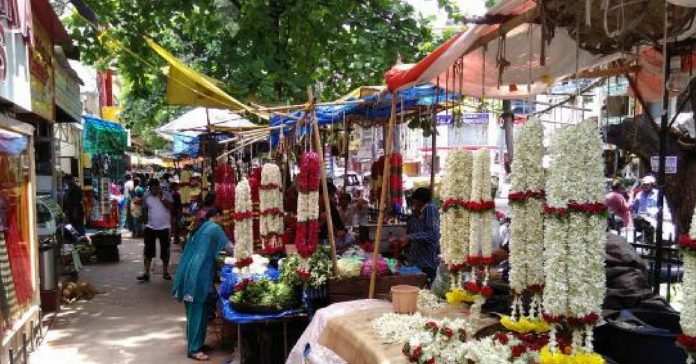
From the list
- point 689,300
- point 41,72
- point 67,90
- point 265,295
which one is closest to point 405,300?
point 265,295

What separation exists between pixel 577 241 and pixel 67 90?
1006 cm

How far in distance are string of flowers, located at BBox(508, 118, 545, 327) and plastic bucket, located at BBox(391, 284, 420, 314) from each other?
1.27 meters

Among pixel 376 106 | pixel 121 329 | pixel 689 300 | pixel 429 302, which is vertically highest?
pixel 376 106

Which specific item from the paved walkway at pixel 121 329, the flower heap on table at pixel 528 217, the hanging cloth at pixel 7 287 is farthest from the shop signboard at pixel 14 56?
the flower heap on table at pixel 528 217

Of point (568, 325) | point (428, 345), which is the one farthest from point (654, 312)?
point (428, 345)

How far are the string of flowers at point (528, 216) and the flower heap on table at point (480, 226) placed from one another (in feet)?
1.69

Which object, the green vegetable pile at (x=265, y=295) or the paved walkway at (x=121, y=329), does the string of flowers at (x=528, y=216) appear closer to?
the green vegetable pile at (x=265, y=295)

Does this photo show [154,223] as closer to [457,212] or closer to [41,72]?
[41,72]

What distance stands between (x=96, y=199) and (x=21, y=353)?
1395 cm

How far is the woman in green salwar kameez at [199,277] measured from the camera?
21.6 feet

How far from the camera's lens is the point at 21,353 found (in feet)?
21.2

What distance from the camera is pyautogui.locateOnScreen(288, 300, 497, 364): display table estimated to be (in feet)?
13.0

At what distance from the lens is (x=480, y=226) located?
4.04m

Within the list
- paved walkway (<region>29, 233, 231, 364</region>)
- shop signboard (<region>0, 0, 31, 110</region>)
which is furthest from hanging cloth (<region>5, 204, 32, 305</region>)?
shop signboard (<region>0, 0, 31, 110</region>)
